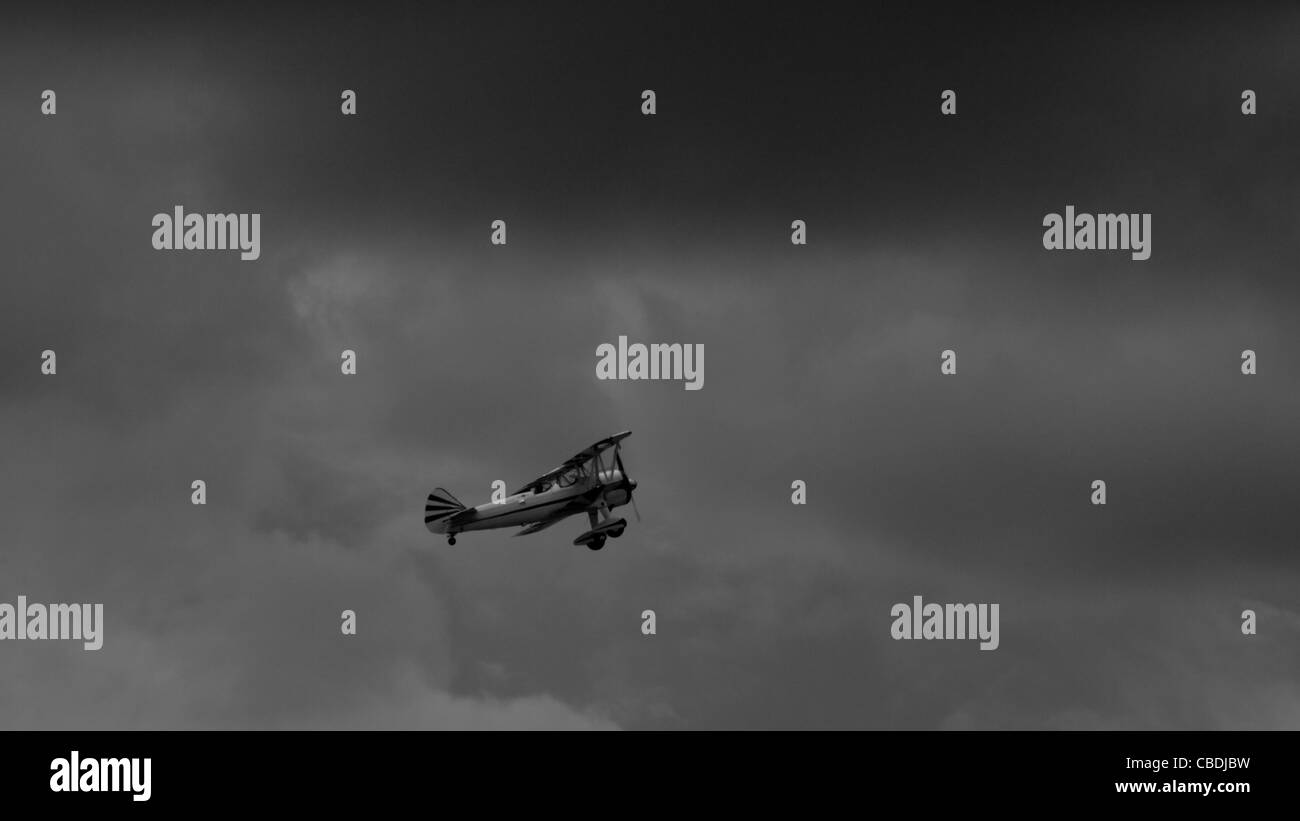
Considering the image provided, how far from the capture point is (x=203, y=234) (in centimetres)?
17225

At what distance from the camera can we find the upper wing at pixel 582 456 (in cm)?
16988

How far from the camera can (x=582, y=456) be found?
172 metres

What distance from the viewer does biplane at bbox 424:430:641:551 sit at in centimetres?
17238

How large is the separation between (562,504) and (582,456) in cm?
475

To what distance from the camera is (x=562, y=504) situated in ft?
574

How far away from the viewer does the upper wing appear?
6688 inches

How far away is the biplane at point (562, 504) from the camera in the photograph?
566ft
